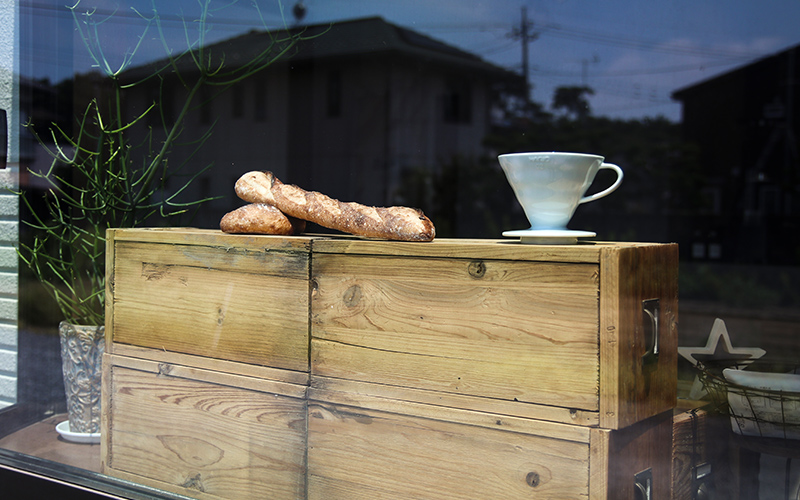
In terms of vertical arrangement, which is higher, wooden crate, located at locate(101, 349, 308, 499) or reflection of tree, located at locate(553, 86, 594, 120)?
reflection of tree, located at locate(553, 86, 594, 120)

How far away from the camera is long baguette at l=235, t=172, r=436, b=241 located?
1.24 m

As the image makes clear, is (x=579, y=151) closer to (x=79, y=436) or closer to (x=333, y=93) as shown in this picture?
(x=333, y=93)

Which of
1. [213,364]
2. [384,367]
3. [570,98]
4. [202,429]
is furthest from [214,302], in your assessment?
[570,98]

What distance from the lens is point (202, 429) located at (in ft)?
4.78

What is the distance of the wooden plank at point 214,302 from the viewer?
133 centimetres

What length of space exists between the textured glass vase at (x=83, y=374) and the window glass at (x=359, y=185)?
0.02 meters

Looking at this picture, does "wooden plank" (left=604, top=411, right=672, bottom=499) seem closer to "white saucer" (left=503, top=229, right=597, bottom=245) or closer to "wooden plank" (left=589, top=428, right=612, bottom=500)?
"wooden plank" (left=589, top=428, right=612, bottom=500)

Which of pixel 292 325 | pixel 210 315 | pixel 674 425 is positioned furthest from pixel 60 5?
pixel 674 425

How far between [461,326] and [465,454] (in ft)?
0.74

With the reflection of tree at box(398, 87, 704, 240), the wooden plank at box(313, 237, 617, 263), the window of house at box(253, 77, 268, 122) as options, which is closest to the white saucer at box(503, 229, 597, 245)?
the wooden plank at box(313, 237, 617, 263)

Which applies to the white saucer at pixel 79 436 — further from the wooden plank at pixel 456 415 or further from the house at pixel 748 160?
the house at pixel 748 160

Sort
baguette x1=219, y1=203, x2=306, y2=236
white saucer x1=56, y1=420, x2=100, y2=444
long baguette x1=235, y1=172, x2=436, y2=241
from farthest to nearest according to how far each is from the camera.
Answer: white saucer x1=56, y1=420, x2=100, y2=444 → baguette x1=219, y1=203, x2=306, y2=236 → long baguette x1=235, y1=172, x2=436, y2=241

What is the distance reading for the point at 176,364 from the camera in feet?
4.91

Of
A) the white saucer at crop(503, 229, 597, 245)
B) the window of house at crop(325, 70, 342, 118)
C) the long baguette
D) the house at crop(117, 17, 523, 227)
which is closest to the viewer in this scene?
the white saucer at crop(503, 229, 597, 245)
